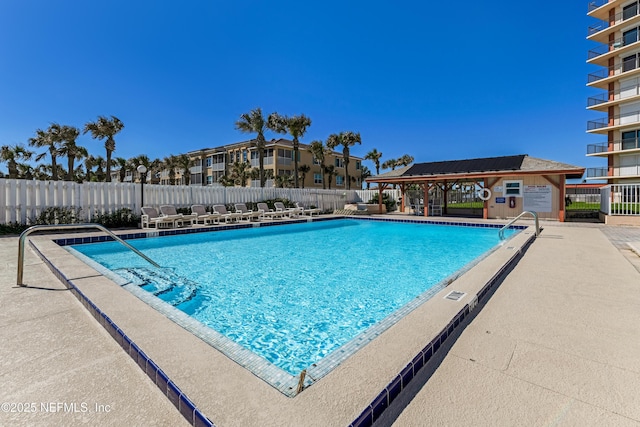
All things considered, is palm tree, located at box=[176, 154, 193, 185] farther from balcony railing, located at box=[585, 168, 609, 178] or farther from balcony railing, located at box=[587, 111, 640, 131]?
balcony railing, located at box=[587, 111, 640, 131]

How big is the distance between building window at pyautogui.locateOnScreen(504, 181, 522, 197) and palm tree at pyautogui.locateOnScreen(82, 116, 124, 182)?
27322mm

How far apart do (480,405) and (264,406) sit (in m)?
1.32

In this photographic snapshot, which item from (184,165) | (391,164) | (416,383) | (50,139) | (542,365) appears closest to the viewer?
(416,383)

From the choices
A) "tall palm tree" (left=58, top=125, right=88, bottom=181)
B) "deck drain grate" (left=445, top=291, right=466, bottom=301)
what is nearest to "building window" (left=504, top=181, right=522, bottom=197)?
"deck drain grate" (left=445, top=291, right=466, bottom=301)

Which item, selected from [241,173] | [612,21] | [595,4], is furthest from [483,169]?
[595,4]

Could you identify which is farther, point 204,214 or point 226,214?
point 226,214

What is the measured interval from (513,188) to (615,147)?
19612 mm

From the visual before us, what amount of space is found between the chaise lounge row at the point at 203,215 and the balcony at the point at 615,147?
29098 mm

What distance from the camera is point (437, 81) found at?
24.0 metres

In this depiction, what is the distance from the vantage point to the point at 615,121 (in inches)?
1059

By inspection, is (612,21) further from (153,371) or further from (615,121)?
(153,371)

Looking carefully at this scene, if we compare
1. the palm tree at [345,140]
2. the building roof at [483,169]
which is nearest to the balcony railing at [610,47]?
the building roof at [483,169]

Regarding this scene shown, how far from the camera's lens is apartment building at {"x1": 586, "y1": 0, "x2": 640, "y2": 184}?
1006 inches

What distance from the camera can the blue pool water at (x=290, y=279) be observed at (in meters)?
3.84
